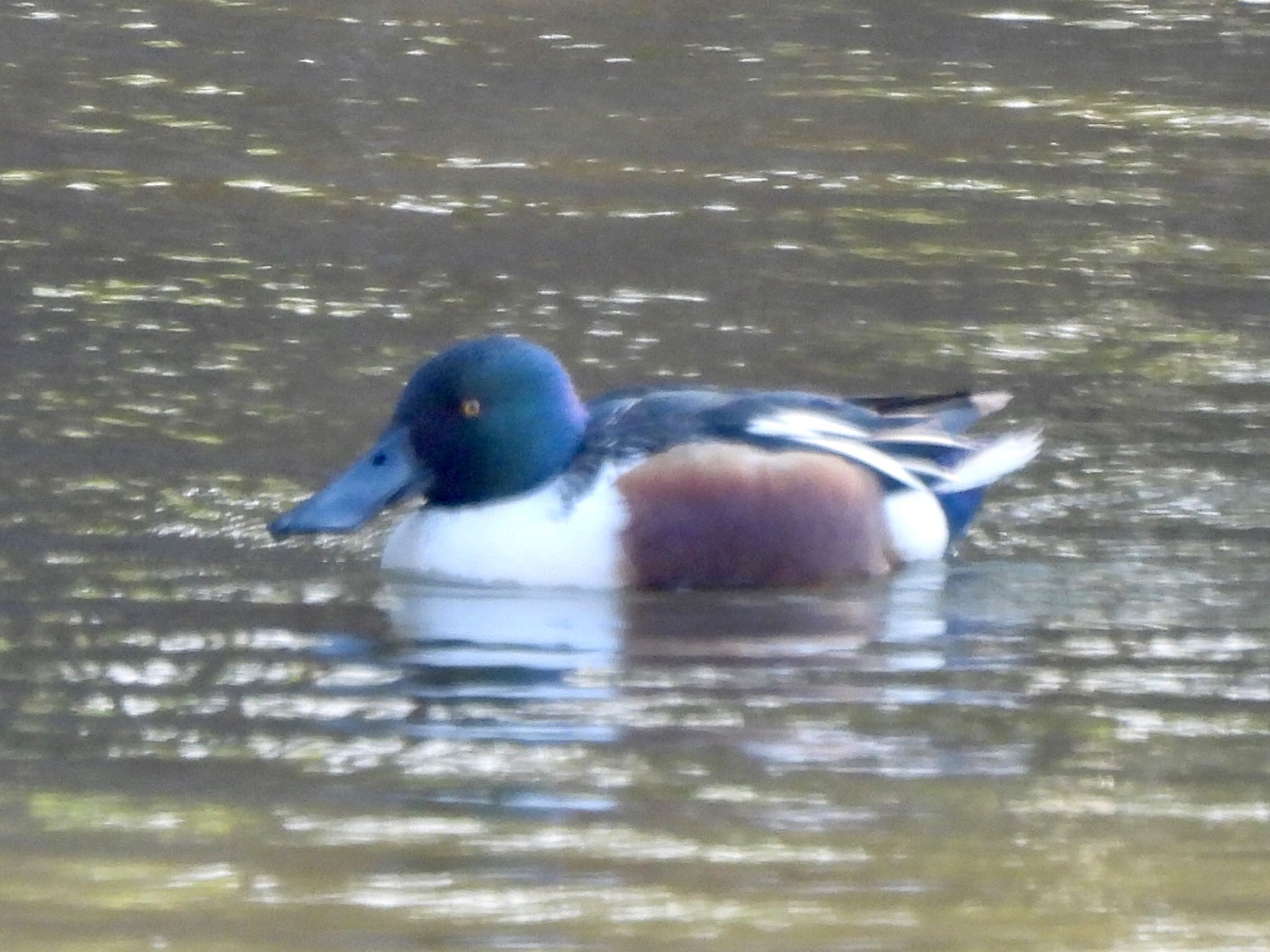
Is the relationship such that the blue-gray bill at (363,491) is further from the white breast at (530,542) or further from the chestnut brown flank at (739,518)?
the chestnut brown flank at (739,518)

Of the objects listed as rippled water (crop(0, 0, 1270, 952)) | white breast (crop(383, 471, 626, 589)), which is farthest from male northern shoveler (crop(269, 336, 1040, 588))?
rippled water (crop(0, 0, 1270, 952))

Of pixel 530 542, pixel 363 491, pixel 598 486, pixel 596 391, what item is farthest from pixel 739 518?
pixel 596 391

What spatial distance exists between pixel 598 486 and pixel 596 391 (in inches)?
64.1

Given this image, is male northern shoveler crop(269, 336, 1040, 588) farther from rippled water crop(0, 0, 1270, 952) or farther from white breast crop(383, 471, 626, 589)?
rippled water crop(0, 0, 1270, 952)

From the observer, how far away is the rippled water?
4.82 m

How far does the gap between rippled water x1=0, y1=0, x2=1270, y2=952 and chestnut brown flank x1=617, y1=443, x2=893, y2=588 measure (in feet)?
0.27

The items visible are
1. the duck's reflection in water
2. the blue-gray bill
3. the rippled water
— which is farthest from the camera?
the blue-gray bill

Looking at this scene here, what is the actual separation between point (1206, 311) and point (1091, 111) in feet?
11.5

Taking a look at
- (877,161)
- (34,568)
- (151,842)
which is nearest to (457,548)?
(34,568)

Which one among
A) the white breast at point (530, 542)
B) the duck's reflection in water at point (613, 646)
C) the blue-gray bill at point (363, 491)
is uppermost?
the blue-gray bill at point (363, 491)

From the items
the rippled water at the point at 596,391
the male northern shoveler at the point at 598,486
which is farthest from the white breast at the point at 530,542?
the rippled water at the point at 596,391

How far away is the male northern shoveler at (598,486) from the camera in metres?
6.83

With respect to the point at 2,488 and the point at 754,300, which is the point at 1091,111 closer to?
the point at 754,300

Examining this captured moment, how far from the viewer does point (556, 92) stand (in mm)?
12695
